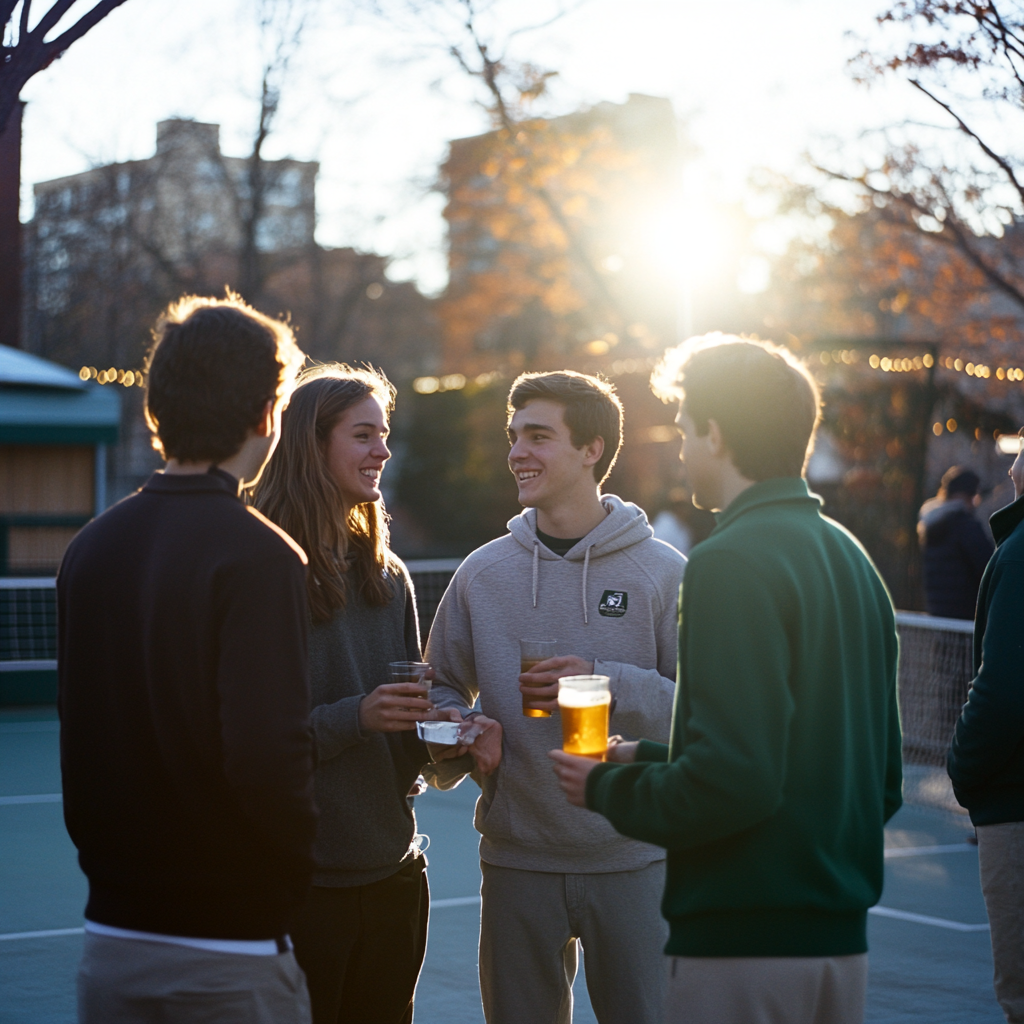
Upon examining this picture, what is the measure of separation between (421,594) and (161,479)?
11.2 m

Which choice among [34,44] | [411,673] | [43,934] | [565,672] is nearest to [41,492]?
[43,934]

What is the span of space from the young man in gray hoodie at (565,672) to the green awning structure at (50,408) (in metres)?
11.8

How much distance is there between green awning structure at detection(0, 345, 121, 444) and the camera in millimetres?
14508

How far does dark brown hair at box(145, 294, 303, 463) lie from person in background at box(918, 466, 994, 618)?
784 cm

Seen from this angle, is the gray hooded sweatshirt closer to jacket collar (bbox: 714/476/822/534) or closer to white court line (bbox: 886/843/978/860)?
jacket collar (bbox: 714/476/822/534)

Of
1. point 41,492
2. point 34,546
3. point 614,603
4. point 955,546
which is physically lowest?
point 34,546

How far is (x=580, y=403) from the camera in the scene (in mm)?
3811

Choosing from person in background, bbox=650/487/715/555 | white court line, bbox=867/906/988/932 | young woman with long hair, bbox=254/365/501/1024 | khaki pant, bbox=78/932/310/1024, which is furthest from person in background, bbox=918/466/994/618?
khaki pant, bbox=78/932/310/1024

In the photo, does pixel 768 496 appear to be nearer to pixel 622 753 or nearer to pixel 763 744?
pixel 763 744

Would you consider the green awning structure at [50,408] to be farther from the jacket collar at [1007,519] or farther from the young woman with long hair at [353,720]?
the jacket collar at [1007,519]

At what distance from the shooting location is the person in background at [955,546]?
9.50m

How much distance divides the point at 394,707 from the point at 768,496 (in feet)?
3.65

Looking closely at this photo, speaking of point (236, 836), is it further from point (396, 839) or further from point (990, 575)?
point (990, 575)

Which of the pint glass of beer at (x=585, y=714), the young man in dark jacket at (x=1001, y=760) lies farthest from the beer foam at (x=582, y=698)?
the young man in dark jacket at (x=1001, y=760)
